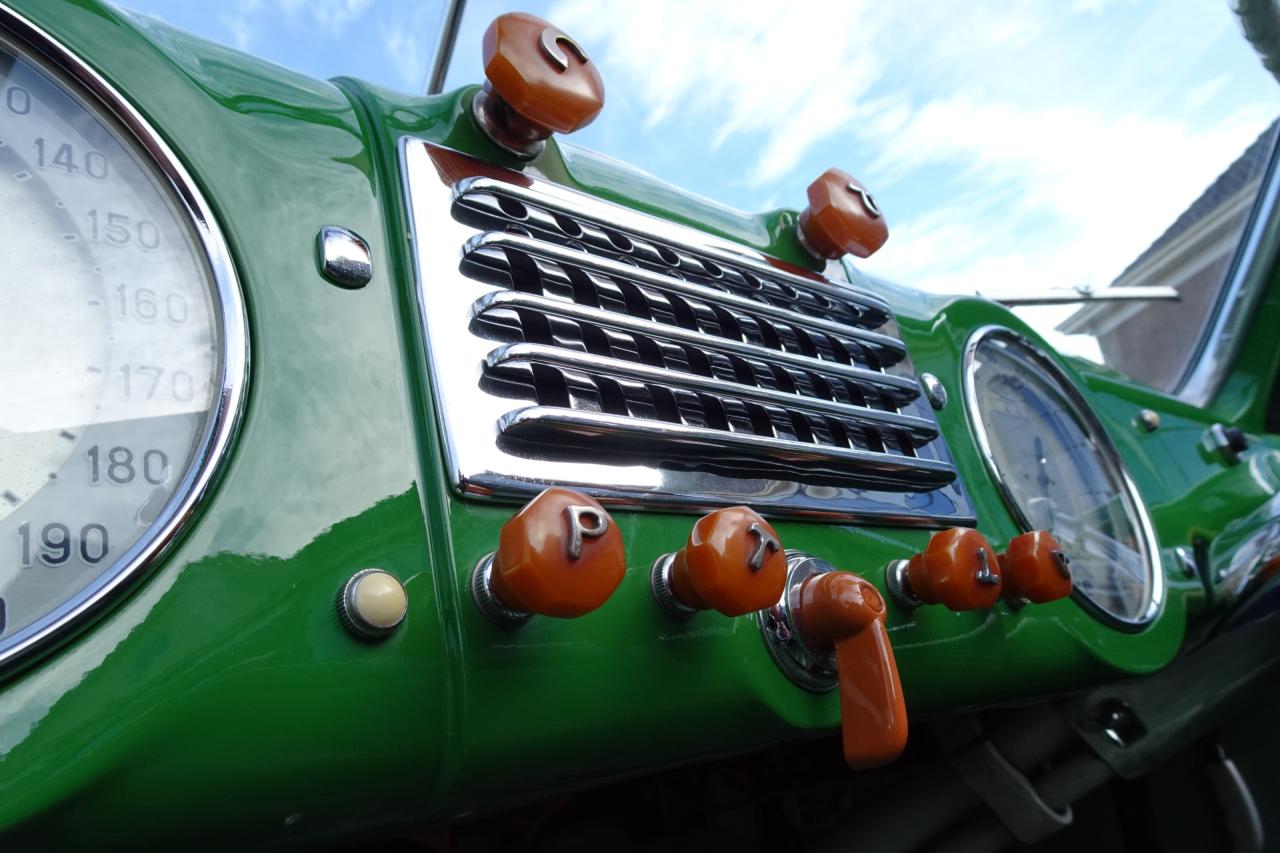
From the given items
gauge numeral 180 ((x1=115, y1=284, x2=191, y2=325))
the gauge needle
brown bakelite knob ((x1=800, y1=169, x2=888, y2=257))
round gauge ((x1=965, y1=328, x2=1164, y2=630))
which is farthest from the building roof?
gauge numeral 180 ((x1=115, y1=284, x2=191, y2=325))

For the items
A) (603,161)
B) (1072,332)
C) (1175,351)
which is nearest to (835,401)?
(603,161)

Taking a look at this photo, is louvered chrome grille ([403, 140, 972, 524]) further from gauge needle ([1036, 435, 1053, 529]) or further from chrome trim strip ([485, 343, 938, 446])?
gauge needle ([1036, 435, 1053, 529])

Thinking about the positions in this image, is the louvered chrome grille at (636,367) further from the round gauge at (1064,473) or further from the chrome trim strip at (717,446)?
the round gauge at (1064,473)

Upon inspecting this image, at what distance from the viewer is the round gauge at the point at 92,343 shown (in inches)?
18.6

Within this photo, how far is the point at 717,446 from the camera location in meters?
0.74

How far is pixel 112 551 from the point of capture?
487 millimetres

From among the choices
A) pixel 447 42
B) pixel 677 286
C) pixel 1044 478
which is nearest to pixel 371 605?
pixel 677 286

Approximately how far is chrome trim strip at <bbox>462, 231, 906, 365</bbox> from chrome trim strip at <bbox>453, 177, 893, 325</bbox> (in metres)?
0.04

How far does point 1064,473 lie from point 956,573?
0.62 meters

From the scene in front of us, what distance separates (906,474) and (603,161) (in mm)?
441

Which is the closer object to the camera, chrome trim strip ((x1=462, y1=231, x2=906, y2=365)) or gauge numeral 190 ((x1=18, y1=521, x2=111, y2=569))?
gauge numeral 190 ((x1=18, y1=521, x2=111, y2=569))

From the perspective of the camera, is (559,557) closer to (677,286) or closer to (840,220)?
(677,286)

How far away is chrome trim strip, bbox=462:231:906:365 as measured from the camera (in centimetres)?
70

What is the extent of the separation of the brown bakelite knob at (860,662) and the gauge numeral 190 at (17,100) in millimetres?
601
